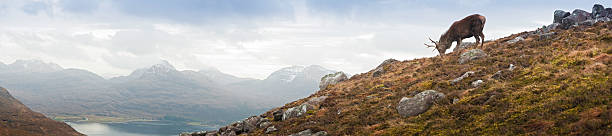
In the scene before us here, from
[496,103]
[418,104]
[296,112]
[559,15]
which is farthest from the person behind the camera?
[559,15]

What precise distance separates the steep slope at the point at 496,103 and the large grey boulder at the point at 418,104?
0.44ft

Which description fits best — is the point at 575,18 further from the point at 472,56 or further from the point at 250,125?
the point at 250,125

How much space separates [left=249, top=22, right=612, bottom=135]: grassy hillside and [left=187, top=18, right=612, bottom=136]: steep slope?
0.07 feet

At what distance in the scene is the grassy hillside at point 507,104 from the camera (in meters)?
9.92

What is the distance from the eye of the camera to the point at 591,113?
30.3 feet

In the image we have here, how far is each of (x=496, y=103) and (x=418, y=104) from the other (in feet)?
12.6

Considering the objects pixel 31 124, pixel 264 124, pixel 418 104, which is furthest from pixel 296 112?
pixel 31 124

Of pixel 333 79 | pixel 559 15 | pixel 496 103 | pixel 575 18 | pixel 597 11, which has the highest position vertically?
pixel 559 15

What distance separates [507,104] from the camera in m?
13.1

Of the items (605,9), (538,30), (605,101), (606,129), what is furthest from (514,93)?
(605,9)

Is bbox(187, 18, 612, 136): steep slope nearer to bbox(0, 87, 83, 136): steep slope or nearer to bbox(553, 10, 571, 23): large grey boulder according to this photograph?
bbox(553, 10, 571, 23): large grey boulder

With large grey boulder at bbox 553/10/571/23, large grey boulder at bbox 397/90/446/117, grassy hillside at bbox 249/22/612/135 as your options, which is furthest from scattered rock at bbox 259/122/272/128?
large grey boulder at bbox 553/10/571/23

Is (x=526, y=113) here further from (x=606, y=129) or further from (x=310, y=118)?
(x=310, y=118)

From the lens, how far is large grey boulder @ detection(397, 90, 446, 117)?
16448 millimetres
